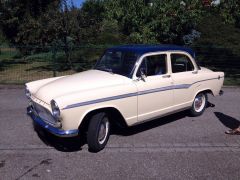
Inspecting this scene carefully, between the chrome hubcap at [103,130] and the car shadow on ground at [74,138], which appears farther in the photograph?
the car shadow on ground at [74,138]

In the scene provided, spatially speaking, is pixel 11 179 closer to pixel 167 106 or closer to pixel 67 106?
pixel 67 106

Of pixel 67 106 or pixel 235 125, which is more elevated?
pixel 67 106

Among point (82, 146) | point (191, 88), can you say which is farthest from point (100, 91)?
point (191, 88)

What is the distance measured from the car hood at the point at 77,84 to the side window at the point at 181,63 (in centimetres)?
143

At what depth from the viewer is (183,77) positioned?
7012mm

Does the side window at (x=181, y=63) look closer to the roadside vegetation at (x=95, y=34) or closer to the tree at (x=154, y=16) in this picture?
the roadside vegetation at (x=95, y=34)

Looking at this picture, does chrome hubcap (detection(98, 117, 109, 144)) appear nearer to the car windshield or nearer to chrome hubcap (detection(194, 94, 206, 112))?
the car windshield

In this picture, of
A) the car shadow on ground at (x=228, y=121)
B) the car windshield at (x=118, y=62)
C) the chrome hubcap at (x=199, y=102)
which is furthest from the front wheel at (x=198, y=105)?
the car windshield at (x=118, y=62)

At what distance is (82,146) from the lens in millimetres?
5941

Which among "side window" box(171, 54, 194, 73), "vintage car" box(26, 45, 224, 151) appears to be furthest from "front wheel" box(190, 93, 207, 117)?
"side window" box(171, 54, 194, 73)

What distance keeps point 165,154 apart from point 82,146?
4.87ft

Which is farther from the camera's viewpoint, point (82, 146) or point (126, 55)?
point (126, 55)

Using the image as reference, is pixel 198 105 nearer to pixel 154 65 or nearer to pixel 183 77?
pixel 183 77

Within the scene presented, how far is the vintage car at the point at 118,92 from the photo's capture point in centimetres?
527
